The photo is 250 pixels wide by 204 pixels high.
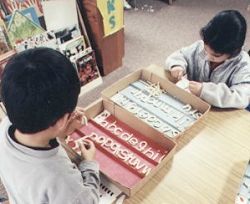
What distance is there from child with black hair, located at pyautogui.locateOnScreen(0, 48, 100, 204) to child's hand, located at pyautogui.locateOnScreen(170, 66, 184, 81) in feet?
1.95

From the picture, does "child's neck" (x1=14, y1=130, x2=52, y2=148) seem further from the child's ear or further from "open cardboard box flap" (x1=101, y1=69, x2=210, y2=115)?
"open cardboard box flap" (x1=101, y1=69, x2=210, y2=115)

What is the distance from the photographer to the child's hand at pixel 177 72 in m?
1.23

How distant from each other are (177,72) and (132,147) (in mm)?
430

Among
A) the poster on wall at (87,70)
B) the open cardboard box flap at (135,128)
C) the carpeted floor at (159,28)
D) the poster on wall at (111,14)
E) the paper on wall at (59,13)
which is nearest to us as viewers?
the open cardboard box flap at (135,128)

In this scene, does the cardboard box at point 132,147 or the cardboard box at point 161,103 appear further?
the cardboard box at point 161,103

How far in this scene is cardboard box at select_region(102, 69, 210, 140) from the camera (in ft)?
3.40

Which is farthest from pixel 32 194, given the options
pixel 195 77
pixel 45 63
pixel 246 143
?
pixel 195 77

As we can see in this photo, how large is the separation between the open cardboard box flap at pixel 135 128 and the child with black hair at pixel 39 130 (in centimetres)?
11

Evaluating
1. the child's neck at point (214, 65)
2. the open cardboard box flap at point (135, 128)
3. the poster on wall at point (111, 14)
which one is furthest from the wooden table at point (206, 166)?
the poster on wall at point (111, 14)

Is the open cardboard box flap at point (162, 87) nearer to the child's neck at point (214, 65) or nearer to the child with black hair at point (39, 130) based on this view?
the child's neck at point (214, 65)

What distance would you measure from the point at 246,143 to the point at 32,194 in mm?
661

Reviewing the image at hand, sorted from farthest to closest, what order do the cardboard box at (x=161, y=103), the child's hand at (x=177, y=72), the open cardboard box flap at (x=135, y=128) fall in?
the child's hand at (x=177, y=72), the cardboard box at (x=161, y=103), the open cardboard box flap at (x=135, y=128)

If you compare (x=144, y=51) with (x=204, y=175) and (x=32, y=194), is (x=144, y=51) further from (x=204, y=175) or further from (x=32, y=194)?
(x=32, y=194)

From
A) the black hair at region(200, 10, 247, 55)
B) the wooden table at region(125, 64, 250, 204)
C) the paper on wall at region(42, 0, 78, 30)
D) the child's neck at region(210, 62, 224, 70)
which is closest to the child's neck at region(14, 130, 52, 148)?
the wooden table at region(125, 64, 250, 204)
